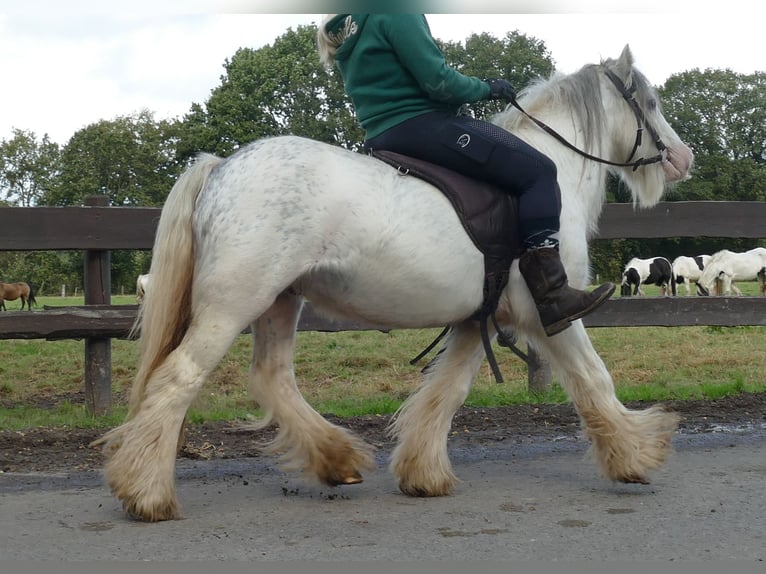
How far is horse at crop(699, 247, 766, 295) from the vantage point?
27.9 m

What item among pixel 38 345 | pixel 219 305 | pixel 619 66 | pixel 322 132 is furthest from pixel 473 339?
pixel 322 132

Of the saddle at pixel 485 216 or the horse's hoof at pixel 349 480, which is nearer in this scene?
the saddle at pixel 485 216

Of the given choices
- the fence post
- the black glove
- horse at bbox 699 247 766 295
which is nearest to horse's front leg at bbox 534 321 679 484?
the black glove

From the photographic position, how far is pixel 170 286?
171 inches

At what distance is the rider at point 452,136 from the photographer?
4555 mm

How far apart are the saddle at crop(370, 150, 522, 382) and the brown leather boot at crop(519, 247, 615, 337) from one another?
0.43ft

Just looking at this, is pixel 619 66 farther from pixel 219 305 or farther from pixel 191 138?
pixel 191 138

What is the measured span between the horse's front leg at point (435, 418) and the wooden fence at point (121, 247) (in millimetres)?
2046

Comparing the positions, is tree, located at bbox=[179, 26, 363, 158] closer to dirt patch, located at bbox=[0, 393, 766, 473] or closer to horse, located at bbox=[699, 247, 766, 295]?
horse, located at bbox=[699, 247, 766, 295]

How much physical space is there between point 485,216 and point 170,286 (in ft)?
5.29

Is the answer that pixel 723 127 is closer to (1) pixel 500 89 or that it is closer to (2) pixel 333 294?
(1) pixel 500 89

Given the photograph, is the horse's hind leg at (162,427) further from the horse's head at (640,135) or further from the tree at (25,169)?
the tree at (25,169)

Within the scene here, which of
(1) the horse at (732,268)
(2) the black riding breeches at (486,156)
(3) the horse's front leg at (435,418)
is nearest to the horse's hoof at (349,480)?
(3) the horse's front leg at (435,418)

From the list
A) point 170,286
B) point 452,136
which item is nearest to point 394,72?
point 452,136
